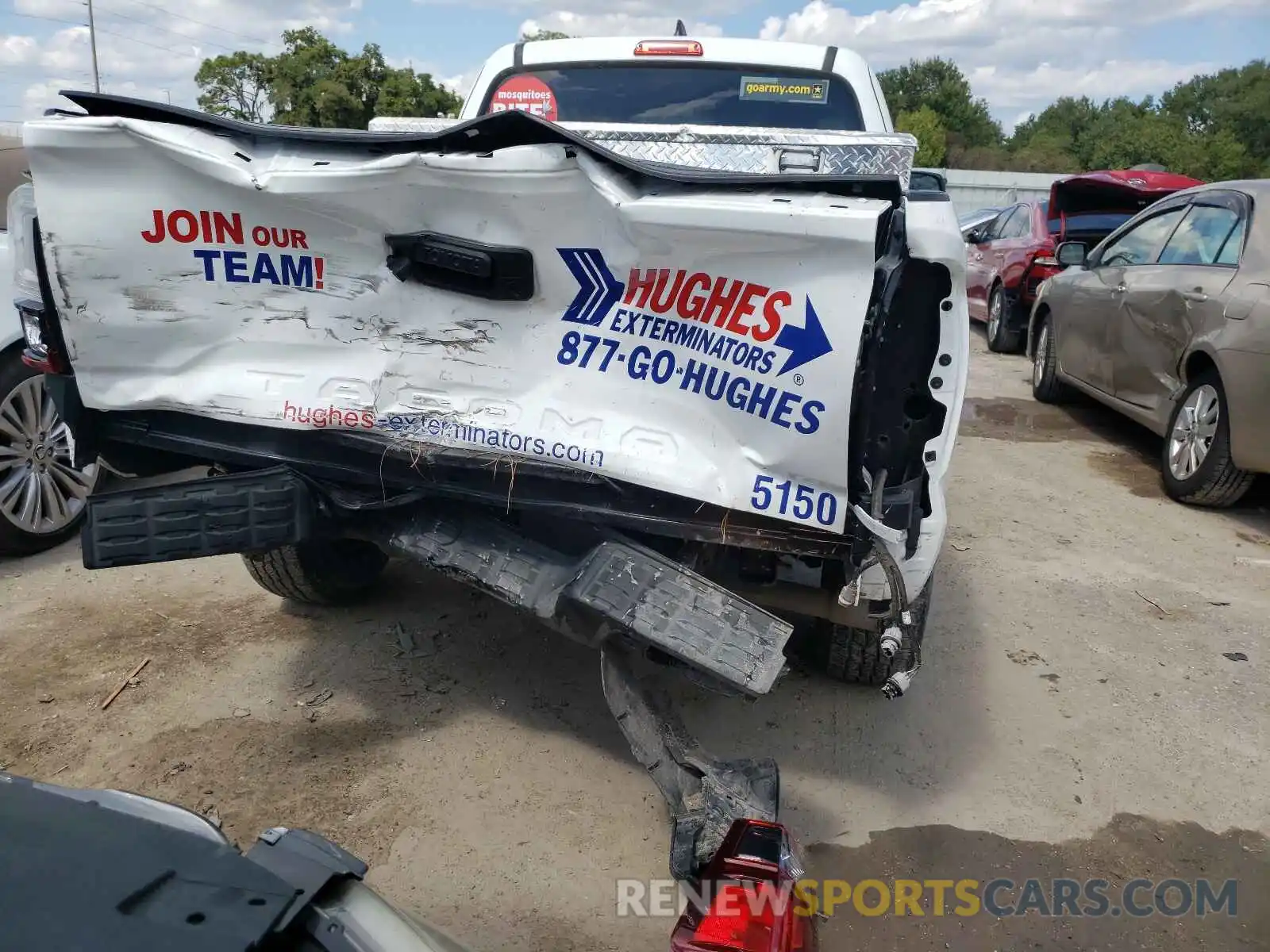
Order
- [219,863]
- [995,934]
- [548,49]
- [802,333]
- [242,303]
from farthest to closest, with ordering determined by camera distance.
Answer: [548,49], [242,303], [995,934], [802,333], [219,863]

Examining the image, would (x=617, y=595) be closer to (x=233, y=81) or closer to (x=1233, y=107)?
(x=233, y=81)

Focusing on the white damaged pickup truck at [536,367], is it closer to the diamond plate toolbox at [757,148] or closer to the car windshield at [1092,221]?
the diamond plate toolbox at [757,148]

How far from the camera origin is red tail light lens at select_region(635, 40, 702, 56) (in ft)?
14.8

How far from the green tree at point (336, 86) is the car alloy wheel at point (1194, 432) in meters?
30.4

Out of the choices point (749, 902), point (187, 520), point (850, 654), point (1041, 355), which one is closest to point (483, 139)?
point (187, 520)

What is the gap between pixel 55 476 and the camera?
445 centimetres

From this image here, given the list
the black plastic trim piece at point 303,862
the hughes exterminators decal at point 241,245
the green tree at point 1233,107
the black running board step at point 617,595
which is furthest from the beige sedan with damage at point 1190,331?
the green tree at point 1233,107

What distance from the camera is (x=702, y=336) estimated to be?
227cm

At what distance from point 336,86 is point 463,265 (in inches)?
1295

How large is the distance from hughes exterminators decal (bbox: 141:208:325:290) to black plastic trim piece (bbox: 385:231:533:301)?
0.24 meters

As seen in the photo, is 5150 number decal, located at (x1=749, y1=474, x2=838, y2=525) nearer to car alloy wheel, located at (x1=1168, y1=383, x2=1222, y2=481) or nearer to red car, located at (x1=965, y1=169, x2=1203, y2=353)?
car alloy wheel, located at (x1=1168, y1=383, x2=1222, y2=481)

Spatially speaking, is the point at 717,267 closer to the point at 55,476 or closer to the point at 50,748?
the point at 50,748

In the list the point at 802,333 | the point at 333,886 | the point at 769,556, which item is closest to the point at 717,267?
the point at 802,333

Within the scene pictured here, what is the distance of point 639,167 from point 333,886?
5.31 feet
